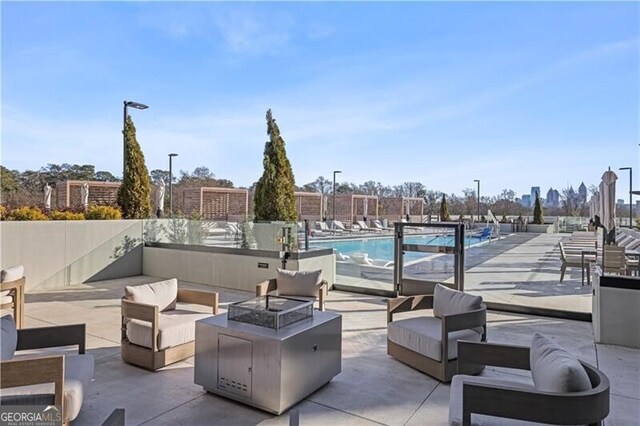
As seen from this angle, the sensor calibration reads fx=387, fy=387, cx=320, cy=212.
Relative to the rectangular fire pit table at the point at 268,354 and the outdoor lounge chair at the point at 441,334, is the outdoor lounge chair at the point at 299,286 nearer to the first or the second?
the outdoor lounge chair at the point at 441,334

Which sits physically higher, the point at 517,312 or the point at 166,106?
the point at 166,106

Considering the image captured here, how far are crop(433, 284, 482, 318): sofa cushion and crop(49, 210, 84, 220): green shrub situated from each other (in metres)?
7.37

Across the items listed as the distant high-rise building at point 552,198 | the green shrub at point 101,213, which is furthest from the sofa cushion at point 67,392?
the distant high-rise building at point 552,198

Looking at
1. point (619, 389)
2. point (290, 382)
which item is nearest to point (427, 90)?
point (619, 389)

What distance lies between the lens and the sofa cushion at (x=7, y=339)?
2.40 m

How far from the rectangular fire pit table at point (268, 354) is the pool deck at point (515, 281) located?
119 inches

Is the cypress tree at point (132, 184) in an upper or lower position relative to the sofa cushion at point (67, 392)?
upper

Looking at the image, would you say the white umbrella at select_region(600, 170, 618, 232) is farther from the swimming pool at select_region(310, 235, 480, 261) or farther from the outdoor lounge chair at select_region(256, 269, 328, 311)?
the outdoor lounge chair at select_region(256, 269, 328, 311)

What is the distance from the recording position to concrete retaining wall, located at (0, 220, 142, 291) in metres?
6.93

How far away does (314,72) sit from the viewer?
10023mm

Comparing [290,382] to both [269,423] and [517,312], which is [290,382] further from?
[517,312]

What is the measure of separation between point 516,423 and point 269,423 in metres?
1.56

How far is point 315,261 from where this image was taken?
7.02m

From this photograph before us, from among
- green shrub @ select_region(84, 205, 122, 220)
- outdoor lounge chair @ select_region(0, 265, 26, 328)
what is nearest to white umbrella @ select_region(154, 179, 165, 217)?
green shrub @ select_region(84, 205, 122, 220)
